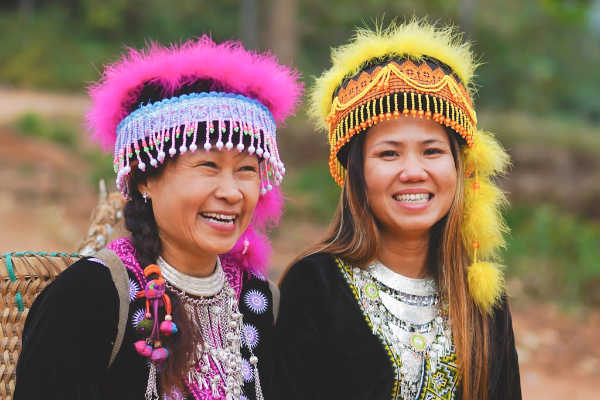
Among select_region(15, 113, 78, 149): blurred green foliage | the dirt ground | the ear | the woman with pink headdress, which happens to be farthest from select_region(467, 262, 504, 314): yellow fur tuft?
select_region(15, 113, 78, 149): blurred green foliage

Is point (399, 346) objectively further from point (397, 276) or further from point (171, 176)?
point (171, 176)

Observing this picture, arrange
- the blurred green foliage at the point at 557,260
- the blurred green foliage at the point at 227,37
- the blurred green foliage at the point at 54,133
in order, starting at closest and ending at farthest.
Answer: the blurred green foliage at the point at 557,260 → the blurred green foliage at the point at 54,133 → the blurred green foliage at the point at 227,37

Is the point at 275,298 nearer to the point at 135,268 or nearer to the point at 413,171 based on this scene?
→ the point at 135,268

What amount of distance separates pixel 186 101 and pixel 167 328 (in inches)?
29.5

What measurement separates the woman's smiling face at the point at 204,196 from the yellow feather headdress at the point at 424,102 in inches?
22.5

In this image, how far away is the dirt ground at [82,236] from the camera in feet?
18.9

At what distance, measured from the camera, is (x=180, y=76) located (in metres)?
2.24

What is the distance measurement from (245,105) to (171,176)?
0.35 metres

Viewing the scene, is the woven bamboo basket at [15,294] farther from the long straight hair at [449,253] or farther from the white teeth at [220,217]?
the long straight hair at [449,253]

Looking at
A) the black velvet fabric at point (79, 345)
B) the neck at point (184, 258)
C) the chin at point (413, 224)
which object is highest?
the chin at point (413, 224)

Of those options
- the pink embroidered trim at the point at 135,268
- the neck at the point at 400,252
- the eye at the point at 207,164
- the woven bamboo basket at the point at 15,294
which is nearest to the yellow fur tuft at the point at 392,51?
the neck at the point at 400,252

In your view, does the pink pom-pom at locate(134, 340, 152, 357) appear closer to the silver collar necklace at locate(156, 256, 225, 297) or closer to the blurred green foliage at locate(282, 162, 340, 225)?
the silver collar necklace at locate(156, 256, 225, 297)

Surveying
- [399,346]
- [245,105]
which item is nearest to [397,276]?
[399,346]

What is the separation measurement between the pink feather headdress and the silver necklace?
2.07 ft
